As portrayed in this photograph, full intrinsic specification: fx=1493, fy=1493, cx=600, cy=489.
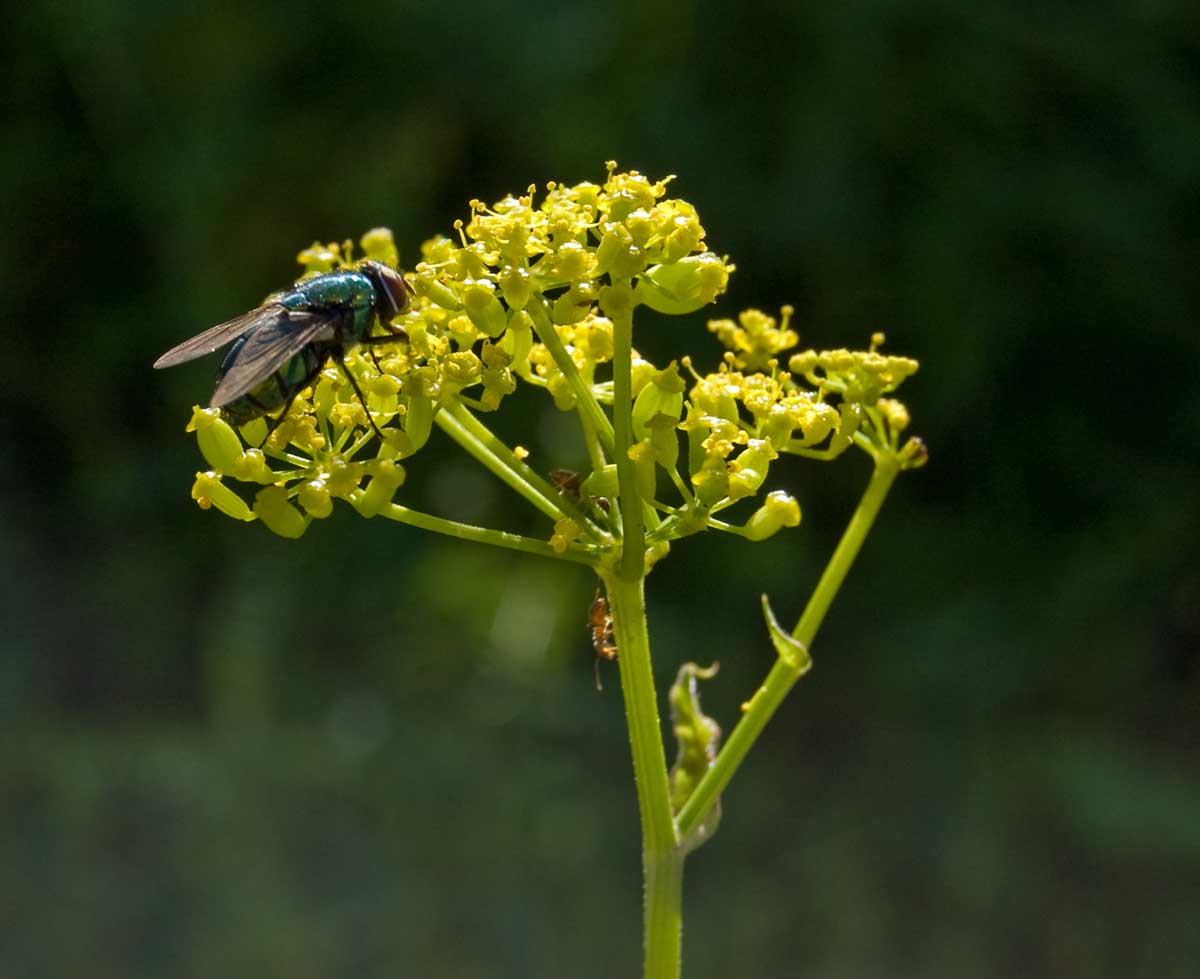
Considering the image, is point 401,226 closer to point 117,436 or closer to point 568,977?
point 117,436

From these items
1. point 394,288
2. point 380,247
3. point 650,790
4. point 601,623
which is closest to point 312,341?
point 394,288

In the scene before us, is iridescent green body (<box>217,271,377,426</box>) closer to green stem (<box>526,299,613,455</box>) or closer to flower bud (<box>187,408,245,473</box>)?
flower bud (<box>187,408,245,473</box>)

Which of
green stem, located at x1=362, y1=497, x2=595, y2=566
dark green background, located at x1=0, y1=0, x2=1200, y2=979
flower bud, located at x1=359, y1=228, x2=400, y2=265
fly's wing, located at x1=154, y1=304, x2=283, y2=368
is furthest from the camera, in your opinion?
dark green background, located at x1=0, y1=0, x2=1200, y2=979

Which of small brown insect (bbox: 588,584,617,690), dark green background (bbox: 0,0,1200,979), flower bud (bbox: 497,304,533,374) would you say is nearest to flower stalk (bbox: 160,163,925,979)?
flower bud (bbox: 497,304,533,374)

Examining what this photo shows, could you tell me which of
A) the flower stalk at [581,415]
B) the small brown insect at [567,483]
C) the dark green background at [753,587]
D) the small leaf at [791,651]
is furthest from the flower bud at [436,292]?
the dark green background at [753,587]

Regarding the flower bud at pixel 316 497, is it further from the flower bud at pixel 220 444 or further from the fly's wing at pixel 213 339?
the fly's wing at pixel 213 339
